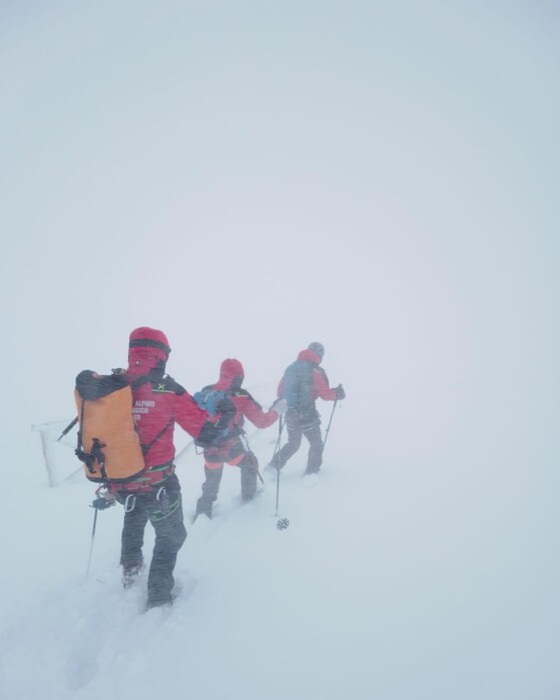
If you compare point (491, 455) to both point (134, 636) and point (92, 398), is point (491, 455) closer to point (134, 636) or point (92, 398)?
point (134, 636)

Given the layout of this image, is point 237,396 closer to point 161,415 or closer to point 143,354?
point 161,415

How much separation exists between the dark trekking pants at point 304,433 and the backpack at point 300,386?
165 millimetres

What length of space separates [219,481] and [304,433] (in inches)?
71.1

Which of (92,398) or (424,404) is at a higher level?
(92,398)

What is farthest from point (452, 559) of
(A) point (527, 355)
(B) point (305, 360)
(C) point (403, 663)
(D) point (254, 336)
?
(D) point (254, 336)

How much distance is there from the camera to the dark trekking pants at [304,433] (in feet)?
19.6

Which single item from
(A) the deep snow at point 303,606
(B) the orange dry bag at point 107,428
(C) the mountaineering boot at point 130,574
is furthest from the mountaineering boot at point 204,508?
(B) the orange dry bag at point 107,428

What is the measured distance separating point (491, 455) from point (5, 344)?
52629 millimetres

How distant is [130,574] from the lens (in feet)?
12.0

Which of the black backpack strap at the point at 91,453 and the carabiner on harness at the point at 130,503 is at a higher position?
the black backpack strap at the point at 91,453

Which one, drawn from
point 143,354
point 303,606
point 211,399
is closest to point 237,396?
point 211,399

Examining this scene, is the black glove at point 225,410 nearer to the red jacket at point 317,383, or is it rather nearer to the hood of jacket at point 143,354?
the hood of jacket at point 143,354

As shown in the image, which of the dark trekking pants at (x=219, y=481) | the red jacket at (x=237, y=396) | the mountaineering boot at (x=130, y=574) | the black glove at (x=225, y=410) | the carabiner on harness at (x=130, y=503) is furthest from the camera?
the dark trekking pants at (x=219, y=481)

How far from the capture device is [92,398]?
2.79m
